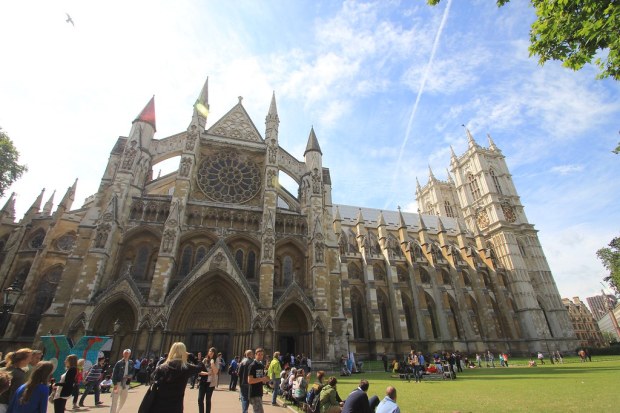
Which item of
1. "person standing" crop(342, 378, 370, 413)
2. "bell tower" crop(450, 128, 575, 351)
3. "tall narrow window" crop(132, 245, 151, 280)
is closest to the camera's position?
"person standing" crop(342, 378, 370, 413)

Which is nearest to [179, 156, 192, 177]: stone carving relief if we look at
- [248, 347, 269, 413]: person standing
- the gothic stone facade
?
the gothic stone facade

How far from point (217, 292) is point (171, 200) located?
707 centimetres

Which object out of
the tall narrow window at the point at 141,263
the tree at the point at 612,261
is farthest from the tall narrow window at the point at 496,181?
the tall narrow window at the point at 141,263

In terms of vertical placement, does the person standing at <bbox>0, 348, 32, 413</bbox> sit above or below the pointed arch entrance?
below

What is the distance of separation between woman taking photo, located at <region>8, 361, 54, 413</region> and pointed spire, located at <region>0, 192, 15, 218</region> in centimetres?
3106

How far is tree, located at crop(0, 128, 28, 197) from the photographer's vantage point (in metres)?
19.6

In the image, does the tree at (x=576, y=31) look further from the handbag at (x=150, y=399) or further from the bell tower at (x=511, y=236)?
the bell tower at (x=511, y=236)

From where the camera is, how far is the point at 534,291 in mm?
41250

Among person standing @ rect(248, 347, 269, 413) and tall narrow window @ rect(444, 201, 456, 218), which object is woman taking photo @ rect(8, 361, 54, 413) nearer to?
person standing @ rect(248, 347, 269, 413)

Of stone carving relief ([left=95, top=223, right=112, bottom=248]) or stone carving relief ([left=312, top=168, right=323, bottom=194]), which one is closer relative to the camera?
stone carving relief ([left=95, top=223, right=112, bottom=248])

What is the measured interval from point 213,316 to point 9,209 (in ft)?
73.6

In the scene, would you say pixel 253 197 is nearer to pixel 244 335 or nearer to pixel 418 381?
pixel 244 335

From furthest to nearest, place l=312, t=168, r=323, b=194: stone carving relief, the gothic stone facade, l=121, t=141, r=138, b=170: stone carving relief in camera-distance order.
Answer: l=312, t=168, r=323, b=194: stone carving relief < l=121, t=141, r=138, b=170: stone carving relief < the gothic stone facade

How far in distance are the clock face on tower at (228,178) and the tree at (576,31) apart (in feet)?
61.5
